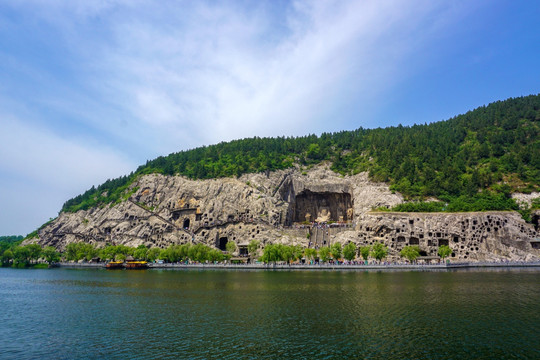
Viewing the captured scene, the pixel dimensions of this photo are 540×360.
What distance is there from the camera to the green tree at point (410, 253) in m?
65.9

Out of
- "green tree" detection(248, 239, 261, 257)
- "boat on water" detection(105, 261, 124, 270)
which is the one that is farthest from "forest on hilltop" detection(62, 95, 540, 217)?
"boat on water" detection(105, 261, 124, 270)

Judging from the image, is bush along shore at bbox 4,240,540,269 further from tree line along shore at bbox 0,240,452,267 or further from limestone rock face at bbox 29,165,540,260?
limestone rock face at bbox 29,165,540,260

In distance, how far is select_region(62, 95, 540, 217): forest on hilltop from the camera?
3054 inches

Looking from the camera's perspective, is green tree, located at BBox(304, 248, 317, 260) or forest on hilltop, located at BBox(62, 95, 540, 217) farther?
forest on hilltop, located at BBox(62, 95, 540, 217)

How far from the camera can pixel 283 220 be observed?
88000mm

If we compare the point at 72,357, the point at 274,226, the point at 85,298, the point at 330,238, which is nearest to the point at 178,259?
the point at 274,226

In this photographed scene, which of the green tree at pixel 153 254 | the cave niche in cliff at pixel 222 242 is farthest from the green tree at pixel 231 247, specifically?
the green tree at pixel 153 254

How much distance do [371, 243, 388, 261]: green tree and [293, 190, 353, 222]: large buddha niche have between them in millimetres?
28599

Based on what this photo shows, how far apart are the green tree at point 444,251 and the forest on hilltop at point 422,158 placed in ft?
27.8

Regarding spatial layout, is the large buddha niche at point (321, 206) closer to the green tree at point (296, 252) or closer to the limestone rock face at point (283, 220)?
the limestone rock face at point (283, 220)

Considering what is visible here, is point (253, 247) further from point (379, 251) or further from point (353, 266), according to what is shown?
point (379, 251)

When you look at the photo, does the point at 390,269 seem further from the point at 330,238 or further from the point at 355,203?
the point at 355,203

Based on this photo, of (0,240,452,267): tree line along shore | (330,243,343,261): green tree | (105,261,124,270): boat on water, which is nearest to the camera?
(0,240,452,267): tree line along shore

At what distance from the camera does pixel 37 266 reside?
87.9 metres
